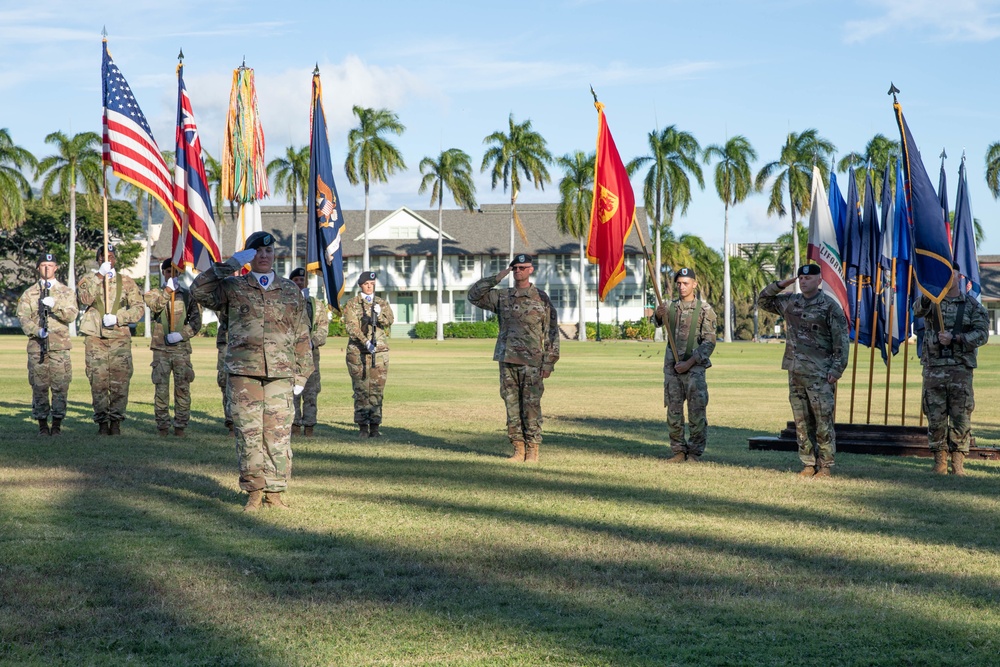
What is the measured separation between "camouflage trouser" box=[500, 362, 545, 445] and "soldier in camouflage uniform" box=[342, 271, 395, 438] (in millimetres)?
2641

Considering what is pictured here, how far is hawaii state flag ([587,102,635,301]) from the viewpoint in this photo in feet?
43.7

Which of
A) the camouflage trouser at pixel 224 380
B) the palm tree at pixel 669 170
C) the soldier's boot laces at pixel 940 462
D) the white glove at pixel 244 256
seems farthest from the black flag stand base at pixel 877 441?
the palm tree at pixel 669 170

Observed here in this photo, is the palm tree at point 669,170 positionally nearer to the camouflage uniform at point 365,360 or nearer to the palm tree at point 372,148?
the palm tree at point 372,148

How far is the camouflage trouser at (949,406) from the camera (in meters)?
12.1

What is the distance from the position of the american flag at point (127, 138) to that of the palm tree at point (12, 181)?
6237 centimetres

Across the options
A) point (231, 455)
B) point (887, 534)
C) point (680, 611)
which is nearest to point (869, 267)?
point (887, 534)

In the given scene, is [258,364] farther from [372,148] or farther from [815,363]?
[372,148]

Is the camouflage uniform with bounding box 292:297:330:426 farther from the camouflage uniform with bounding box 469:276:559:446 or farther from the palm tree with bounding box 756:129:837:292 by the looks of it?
the palm tree with bounding box 756:129:837:292

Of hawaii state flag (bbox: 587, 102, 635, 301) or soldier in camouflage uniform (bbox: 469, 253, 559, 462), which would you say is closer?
soldier in camouflage uniform (bbox: 469, 253, 559, 462)

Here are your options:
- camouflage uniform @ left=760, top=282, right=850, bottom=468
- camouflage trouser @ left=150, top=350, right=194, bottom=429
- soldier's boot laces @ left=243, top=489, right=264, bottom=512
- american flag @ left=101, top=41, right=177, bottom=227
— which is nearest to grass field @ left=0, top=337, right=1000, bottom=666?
soldier's boot laces @ left=243, top=489, right=264, bottom=512

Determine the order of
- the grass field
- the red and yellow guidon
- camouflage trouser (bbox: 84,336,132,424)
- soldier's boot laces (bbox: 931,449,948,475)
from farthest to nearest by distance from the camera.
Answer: camouflage trouser (bbox: 84,336,132,424), the red and yellow guidon, soldier's boot laces (bbox: 931,449,948,475), the grass field

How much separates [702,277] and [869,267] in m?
79.9

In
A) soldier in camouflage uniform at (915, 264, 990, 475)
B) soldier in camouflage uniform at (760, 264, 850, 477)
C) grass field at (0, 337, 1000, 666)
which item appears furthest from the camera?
soldier in camouflage uniform at (915, 264, 990, 475)

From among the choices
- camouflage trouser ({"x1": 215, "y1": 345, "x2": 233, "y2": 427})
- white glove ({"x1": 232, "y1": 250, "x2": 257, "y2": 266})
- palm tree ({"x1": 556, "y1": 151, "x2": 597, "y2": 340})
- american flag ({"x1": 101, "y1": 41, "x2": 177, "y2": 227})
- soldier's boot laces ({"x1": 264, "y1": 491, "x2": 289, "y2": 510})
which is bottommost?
soldier's boot laces ({"x1": 264, "y1": 491, "x2": 289, "y2": 510})
